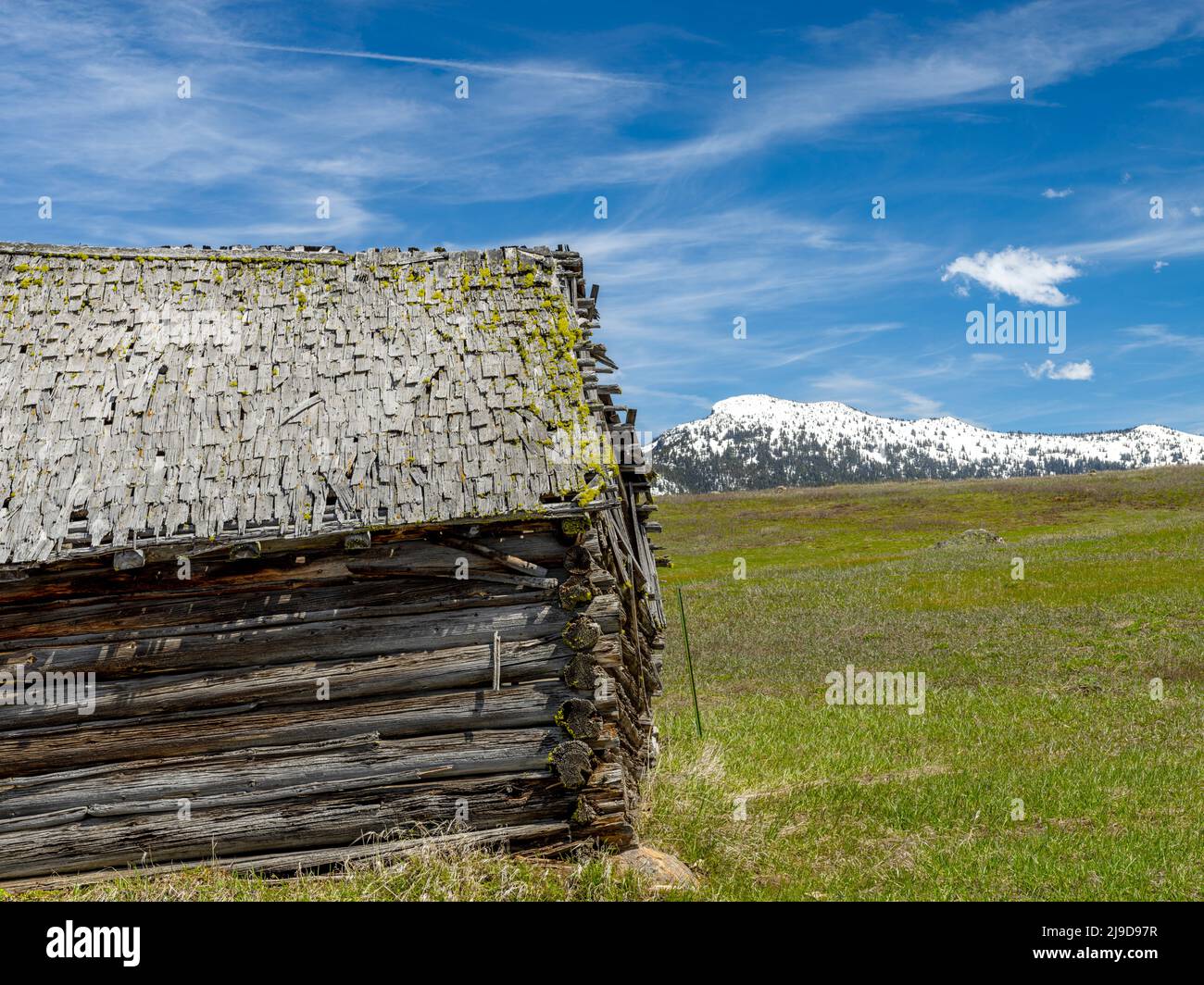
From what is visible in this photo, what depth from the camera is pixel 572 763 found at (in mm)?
8242

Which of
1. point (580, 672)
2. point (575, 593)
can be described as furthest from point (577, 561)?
point (580, 672)

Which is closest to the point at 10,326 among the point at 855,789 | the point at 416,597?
the point at 416,597

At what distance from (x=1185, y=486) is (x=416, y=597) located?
111m

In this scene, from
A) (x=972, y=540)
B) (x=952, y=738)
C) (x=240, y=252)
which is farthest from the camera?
(x=972, y=540)

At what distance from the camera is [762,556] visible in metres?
67.3

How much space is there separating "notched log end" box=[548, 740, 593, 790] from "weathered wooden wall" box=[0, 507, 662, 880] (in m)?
0.02

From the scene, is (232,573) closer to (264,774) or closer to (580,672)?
(264,774)

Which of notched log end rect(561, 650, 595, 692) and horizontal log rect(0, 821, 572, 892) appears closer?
horizontal log rect(0, 821, 572, 892)

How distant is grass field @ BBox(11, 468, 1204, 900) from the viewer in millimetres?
8102

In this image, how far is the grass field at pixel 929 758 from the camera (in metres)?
8.10

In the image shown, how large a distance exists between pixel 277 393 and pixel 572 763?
4953 millimetres

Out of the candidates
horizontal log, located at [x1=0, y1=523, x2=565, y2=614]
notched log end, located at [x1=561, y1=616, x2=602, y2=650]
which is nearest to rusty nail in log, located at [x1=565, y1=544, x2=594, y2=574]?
horizontal log, located at [x1=0, y1=523, x2=565, y2=614]

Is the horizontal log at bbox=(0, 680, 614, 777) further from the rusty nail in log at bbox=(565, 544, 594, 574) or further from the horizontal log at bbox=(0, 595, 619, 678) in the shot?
the rusty nail in log at bbox=(565, 544, 594, 574)
